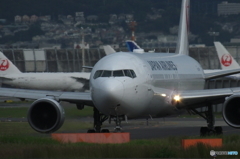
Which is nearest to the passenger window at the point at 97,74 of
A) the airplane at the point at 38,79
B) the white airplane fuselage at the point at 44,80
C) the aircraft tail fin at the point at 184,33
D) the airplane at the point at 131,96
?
the airplane at the point at 131,96

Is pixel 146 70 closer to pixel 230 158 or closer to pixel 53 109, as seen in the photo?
pixel 53 109

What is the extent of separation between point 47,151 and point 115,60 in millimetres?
6497

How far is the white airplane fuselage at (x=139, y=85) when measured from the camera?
2352cm

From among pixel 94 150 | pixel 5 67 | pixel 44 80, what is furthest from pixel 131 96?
pixel 5 67

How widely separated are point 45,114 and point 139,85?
3643 millimetres

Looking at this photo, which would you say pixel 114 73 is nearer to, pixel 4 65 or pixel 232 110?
pixel 232 110

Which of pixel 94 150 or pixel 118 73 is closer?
pixel 94 150

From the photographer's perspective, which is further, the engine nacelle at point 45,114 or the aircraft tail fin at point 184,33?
the aircraft tail fin at point 184,33

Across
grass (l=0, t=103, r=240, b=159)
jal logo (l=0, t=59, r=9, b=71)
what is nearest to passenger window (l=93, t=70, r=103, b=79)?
grass (l=0, t=103, r=240, b=159)

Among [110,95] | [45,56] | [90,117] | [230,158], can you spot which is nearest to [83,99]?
[110,95]

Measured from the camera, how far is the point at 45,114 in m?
25.7

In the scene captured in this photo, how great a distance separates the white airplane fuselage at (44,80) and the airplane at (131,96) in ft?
185

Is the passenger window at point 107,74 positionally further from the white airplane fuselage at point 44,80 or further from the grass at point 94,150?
the white airplane fuselage at point 44,80

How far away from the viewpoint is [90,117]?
1671 inches
